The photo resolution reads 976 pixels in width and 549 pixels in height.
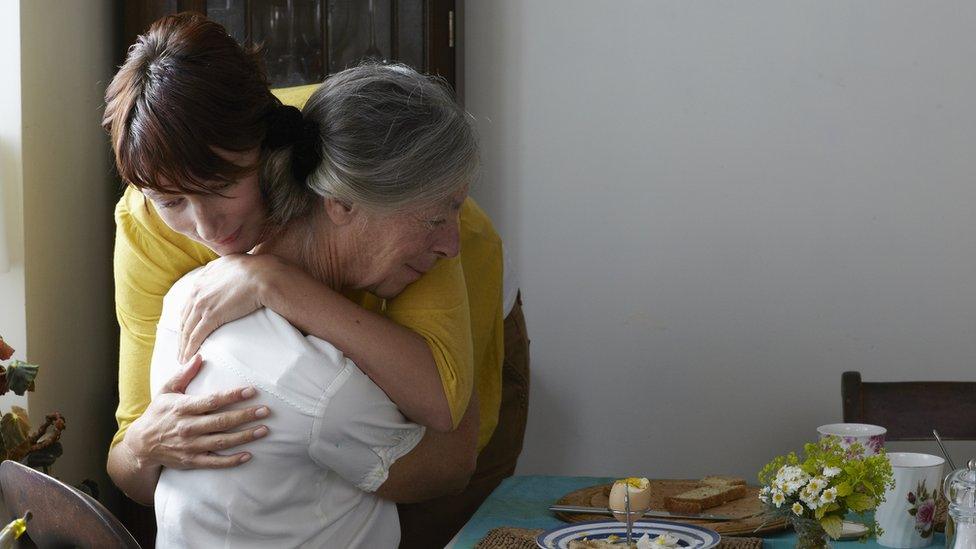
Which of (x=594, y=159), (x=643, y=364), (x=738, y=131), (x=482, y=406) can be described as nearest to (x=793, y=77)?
(x=738, y=131)

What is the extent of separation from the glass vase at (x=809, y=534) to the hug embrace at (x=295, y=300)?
1.54ft

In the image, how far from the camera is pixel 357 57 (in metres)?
2.52

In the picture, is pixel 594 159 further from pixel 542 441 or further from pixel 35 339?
pixel 35 339

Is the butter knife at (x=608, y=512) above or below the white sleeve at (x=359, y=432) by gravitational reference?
below

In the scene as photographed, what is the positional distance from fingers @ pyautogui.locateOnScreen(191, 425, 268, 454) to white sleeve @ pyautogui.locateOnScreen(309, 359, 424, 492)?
64 millimetres

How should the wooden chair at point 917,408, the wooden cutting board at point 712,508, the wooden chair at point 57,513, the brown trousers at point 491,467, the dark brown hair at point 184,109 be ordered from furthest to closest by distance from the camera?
the wooden chair at point 917,408, the brown trousers at point 491,467, the wooden cutting board at point 712,508, the dark brown hair at point 184,109, the wooden chair at point 57,513

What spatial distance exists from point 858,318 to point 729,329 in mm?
311

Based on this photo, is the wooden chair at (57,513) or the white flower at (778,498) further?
the white flower at (778,498)

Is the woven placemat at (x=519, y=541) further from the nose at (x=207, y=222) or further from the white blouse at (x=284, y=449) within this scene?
the nose at (x=207, y=222)

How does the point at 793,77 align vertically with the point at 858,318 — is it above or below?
above

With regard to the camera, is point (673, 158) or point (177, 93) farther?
point (673, 158)

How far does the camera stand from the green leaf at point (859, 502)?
1400mm

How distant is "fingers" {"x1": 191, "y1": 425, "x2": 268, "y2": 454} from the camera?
4.36 feet

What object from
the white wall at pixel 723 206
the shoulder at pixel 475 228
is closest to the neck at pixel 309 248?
the shoulder at pixel 475 228
